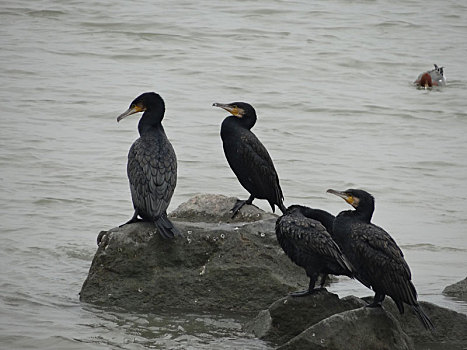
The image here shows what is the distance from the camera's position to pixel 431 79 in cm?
1980

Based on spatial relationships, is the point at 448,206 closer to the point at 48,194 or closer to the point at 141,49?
the point at 48,194

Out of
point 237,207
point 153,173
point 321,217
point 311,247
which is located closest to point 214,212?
point 237,207

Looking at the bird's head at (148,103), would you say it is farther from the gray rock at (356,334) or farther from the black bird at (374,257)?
the gray rock at (356,334)

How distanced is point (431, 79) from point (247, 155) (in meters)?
12.4

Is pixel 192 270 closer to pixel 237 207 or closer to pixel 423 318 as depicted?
pixel 237 207

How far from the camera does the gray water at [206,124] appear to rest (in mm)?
7980

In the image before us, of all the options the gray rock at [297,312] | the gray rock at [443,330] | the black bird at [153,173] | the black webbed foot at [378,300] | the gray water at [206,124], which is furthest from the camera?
the gray water at [206,124]

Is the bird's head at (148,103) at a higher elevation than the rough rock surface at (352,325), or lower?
higher

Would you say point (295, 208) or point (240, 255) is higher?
point (295, 208)

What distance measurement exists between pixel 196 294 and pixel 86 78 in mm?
11953

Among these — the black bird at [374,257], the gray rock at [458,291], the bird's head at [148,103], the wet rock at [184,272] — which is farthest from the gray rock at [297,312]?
the bird's head at [148,103]

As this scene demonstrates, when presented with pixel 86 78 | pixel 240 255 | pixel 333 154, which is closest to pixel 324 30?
pixel 86 78

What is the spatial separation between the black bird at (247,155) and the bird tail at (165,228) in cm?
106

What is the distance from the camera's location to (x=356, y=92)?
1942cm
